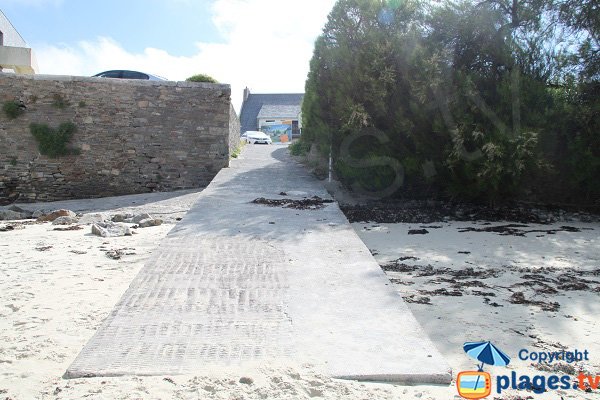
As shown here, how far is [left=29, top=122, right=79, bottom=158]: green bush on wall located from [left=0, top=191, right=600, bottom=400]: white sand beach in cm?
479

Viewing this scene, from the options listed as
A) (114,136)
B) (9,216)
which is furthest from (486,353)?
(114,136)

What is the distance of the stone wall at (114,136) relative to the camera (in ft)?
40.4

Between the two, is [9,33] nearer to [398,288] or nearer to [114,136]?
[114,136]

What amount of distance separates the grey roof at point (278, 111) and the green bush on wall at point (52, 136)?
2980 centimetres

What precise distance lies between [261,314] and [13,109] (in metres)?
11.5

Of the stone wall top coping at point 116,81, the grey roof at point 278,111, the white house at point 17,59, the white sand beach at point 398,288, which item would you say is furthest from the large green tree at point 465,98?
the grey roof at point 278,111

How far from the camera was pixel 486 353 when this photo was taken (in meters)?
3.23

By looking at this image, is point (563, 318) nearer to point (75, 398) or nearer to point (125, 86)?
point (75, 398)

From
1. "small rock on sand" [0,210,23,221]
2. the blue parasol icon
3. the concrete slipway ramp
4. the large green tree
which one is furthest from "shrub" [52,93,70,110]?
the blue parasol icon

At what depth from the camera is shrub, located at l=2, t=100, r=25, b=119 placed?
1212 cm

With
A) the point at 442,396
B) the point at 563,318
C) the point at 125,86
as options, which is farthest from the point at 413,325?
the point at 125,86

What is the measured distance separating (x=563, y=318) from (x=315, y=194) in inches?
212

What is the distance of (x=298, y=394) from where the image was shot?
246cm

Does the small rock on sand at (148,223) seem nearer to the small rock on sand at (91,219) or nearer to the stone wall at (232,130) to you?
the small rock on sand at (91,219)
